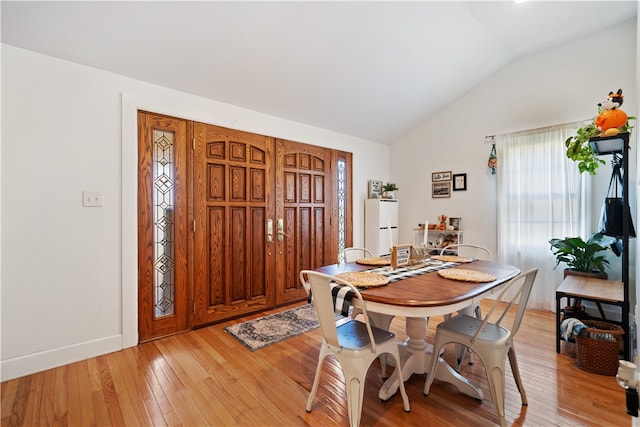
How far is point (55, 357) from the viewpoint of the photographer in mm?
2203

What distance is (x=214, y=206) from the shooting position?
3.04 meters

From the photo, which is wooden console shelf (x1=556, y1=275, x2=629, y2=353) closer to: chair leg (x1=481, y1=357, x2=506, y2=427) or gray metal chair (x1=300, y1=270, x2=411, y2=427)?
chair leg (x1=481, y1=357, x2=506, y2=427)

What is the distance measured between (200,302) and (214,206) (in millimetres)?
976

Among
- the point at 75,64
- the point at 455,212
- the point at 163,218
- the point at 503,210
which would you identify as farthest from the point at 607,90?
the point at 75,64

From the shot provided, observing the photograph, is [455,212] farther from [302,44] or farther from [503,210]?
[302,44]

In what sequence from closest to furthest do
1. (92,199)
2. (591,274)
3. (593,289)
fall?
(92,199) → (593,289) → (591,274)

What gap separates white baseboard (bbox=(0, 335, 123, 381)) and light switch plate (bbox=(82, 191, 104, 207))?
3.62 ft

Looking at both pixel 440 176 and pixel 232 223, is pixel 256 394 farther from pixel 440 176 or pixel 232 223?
pixel 440 176

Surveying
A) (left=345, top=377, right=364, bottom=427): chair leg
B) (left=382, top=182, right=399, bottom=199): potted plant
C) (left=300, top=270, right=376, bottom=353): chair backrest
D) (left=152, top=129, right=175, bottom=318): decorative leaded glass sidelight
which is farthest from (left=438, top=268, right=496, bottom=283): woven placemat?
(left=382, top=182, right=399, bottom=199): potted plant

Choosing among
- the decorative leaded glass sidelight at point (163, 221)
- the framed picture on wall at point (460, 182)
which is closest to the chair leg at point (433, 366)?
the decorative leaded glass sidelight at point (163, 221)

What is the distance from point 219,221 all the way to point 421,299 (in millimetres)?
Result: 2280

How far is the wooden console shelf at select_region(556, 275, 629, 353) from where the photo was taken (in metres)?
2.26

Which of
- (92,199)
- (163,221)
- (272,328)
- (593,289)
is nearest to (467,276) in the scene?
(593,289)

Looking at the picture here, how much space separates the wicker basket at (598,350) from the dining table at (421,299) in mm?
738
